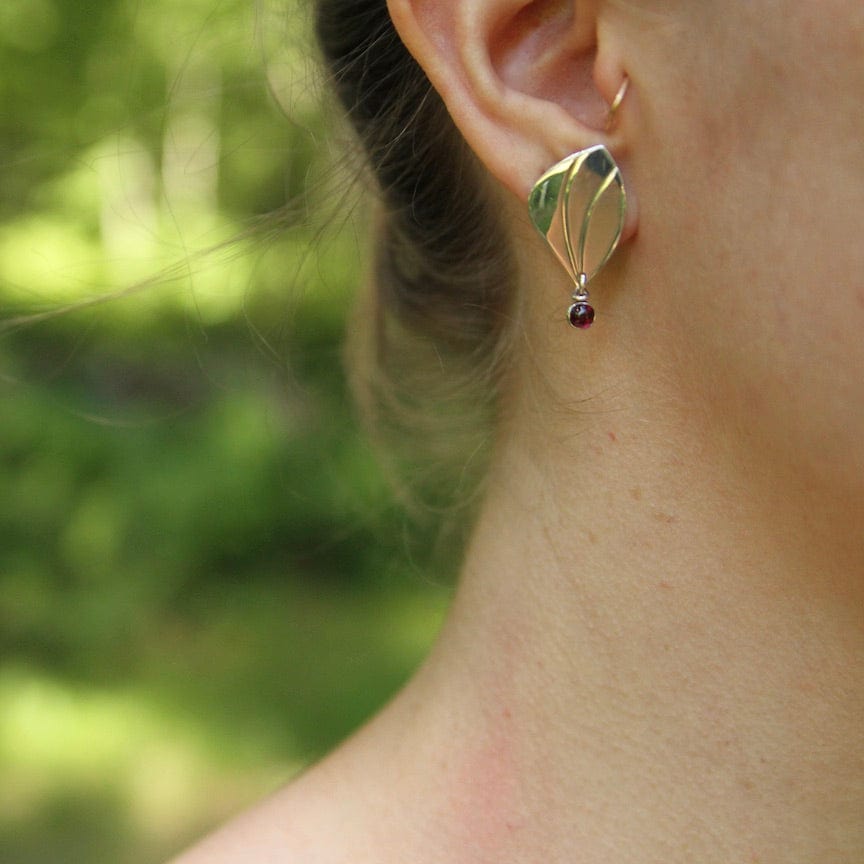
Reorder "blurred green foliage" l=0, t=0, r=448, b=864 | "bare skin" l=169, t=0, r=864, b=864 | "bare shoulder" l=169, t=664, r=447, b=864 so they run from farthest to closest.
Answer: "blurred green foliage" l=0, t=0, r=448, b=864
"bare shoulder" l=169, t=664, r=447, b=864
"bare skin" l=169, t=0, r=864, b=864

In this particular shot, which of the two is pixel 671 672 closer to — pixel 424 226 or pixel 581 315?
pixel 581 315

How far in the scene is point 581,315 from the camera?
3.92 feet

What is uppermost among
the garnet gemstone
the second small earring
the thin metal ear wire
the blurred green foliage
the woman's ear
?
the blurred green foliage

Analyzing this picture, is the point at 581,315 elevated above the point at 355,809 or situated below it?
above

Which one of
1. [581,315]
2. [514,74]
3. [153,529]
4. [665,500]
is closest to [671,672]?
[665,500]

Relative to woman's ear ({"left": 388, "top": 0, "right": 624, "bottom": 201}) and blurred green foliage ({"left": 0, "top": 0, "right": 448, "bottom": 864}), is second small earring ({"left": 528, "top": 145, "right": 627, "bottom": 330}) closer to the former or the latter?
woman's ear ({"left": 388, "top": 0, "right": 624, "bottom": 201})

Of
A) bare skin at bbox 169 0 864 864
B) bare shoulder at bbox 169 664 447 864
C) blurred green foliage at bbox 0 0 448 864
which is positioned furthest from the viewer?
blurred green foliage at bbox 0 0 448 864

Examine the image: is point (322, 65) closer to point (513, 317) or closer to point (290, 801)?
point (513, 317)

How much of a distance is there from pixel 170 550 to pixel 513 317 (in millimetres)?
5196

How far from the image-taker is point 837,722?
1.20 metres

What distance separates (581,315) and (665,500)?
8.7 inches

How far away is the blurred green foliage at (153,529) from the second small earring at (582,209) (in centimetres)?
324

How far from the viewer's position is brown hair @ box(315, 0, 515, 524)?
1396 millimetres

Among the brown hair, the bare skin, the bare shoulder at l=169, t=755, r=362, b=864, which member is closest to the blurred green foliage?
the brown hair
